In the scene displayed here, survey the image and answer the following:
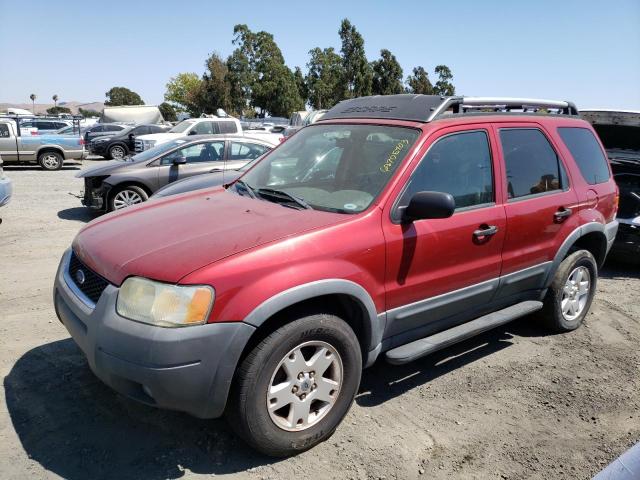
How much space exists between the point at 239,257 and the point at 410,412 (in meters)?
1.61

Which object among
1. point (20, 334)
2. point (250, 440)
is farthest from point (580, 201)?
point (20, 334)

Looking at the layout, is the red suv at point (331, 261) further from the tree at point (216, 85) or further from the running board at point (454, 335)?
the tree at point (216, 85)

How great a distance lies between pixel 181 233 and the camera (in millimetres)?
2947

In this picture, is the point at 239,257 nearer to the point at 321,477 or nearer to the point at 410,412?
the point at 321,477

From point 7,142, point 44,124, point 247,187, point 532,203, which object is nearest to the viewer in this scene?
point 247,187

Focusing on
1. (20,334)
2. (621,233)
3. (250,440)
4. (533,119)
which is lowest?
(20,334)

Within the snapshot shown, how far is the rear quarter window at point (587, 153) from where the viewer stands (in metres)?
4.54

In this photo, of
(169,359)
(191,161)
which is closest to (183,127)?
(191,161)

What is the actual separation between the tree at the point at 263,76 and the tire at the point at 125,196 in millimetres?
44793

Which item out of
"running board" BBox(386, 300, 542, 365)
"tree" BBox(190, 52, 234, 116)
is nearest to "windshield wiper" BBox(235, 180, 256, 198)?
"running board" BBox(386, 300, 542, 365)

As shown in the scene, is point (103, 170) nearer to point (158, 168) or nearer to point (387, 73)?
point (158, 168)

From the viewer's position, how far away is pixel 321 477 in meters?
2.73

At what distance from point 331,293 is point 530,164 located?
2204 millimetres

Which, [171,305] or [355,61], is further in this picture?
[355,61]
